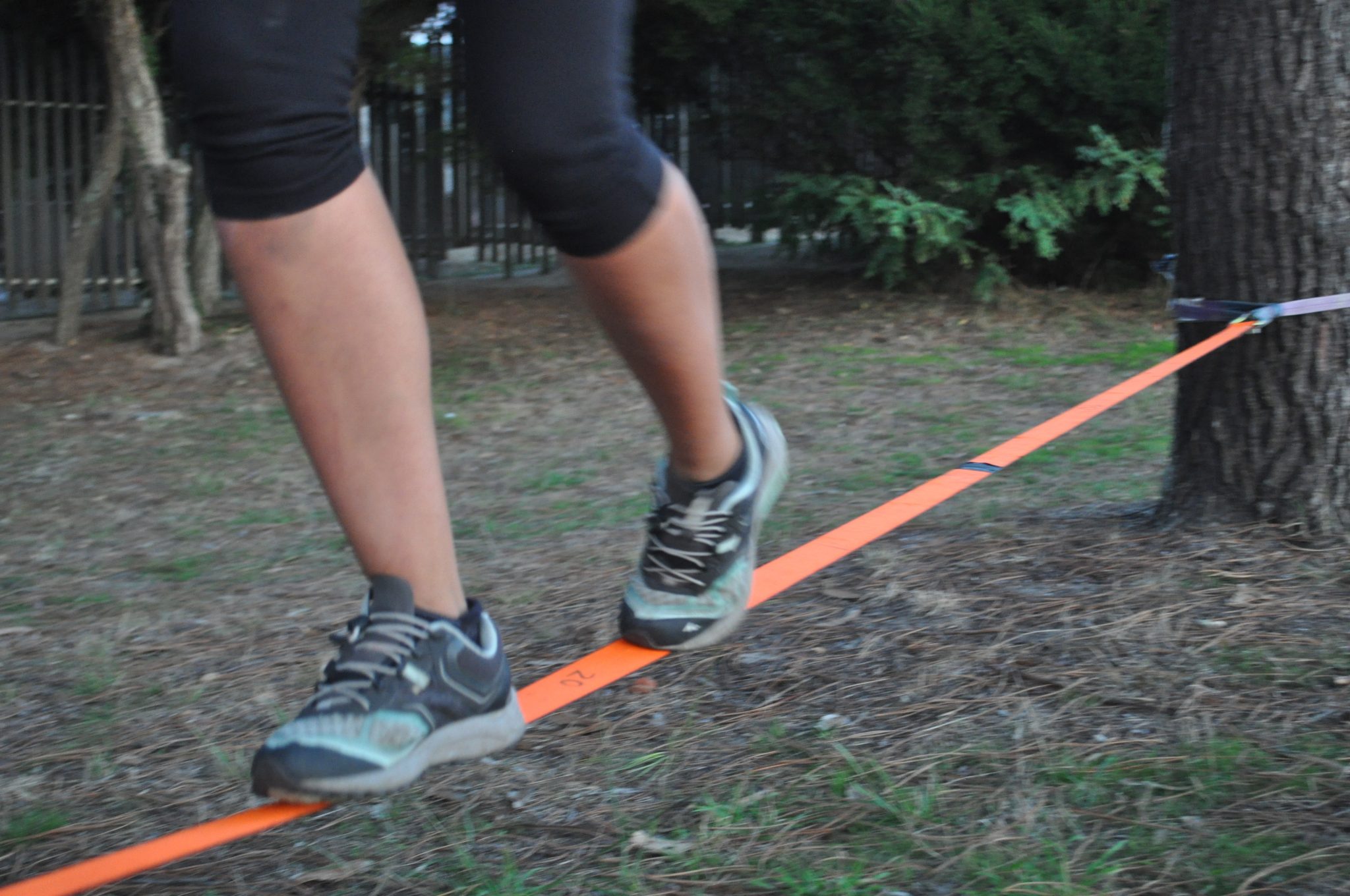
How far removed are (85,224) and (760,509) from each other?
6516 millimetres

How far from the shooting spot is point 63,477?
489 centimetres

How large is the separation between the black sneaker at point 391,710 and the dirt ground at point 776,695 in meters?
0.36

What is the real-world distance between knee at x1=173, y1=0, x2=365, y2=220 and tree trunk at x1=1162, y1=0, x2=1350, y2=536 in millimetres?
2140

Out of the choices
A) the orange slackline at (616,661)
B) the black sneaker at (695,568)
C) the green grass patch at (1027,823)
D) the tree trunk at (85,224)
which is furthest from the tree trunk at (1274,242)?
the tree trunk at (85,224)

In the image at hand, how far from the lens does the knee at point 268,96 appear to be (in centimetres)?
132

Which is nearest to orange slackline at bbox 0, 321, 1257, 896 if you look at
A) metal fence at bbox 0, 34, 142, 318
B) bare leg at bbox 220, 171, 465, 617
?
bare leg at bbox 220, 171, 465, 617


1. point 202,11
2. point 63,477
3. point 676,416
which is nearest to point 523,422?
point 63,477

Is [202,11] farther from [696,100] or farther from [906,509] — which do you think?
[696,100]

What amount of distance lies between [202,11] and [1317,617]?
2143 millimetres

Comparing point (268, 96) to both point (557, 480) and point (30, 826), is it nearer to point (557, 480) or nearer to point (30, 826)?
point (30, 826)

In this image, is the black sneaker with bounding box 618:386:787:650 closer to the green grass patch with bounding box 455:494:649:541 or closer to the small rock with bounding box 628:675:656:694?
the small rock with bounding box 628:675:656:694

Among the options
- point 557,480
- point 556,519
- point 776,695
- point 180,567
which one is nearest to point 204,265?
point 557,480

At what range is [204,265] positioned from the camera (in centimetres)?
773

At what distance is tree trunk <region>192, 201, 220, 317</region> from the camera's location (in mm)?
7629
